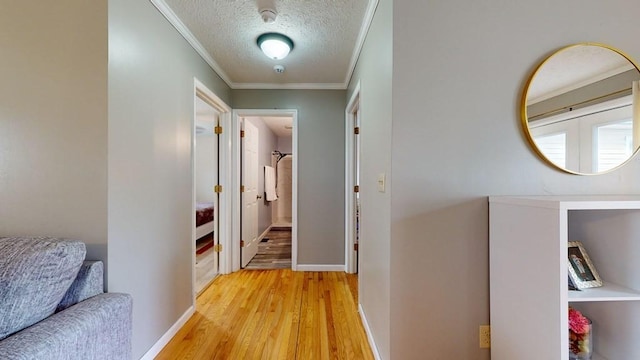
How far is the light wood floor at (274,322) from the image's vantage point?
1719 mm

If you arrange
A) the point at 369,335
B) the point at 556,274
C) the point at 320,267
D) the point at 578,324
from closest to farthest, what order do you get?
1. the point at 556,274
2. the point at 578,324
3. the point at 369,335
4. the point at 320,267

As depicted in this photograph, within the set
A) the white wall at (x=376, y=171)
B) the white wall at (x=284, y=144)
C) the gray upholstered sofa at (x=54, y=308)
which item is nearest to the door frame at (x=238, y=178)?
the white wall at (x=376, y=171)

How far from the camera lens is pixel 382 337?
149 centimetres

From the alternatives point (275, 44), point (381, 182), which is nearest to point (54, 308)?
point (381, 182)

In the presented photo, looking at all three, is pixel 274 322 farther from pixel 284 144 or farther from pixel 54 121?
pixel 284 144

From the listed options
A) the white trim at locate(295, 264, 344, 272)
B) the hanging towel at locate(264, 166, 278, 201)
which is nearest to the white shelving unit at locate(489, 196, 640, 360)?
the white trim at locate(295, 264, 344, 272)

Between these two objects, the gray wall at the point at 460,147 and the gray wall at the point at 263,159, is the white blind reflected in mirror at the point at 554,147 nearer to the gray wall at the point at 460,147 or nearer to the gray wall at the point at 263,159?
the gray wall at the point at 460,147

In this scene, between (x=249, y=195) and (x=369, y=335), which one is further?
(x=249, y=195)

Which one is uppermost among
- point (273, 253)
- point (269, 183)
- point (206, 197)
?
point (269, 183)

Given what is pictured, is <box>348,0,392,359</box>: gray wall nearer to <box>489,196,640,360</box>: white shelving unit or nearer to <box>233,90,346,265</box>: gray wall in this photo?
<box>489,196,640,360</box>: white shelving unit

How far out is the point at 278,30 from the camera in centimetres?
205

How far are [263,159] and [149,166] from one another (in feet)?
12.3

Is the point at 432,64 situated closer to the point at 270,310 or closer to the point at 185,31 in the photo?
the point at 185,31

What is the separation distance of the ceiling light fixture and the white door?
1.34m
